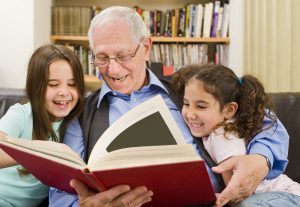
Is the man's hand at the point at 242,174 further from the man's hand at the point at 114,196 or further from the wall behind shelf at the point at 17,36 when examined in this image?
the wall behind shelf at the point at 17,36

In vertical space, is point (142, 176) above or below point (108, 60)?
below

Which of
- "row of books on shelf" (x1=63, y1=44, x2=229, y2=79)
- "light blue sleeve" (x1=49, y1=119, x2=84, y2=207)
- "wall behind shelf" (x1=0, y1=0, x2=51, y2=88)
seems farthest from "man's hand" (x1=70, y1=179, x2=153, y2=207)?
"row of books on shelf" (x1=63, y1=44, x2=229, y2=79)

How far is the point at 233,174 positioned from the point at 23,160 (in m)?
0.59

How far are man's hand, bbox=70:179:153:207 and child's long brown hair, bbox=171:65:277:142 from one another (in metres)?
0.45

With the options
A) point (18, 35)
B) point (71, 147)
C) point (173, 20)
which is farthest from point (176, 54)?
point (71, 147)

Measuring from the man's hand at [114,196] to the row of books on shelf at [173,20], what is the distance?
282cm

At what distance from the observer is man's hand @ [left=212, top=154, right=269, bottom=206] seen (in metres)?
1.07

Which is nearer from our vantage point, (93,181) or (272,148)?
(93,181)

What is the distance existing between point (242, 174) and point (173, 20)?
8.94ft

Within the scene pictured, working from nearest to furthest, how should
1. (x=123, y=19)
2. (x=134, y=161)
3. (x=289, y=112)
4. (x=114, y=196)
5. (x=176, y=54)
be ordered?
(x=134, y=161) < (x=114, y=196) < (x=123, y=19) < (x=289, y=112) < (x=176, y=54)

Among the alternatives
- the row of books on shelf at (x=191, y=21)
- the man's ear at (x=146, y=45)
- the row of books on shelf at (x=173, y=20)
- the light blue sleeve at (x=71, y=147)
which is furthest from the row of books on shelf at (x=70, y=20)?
the light blue sleeve at (x=71, y=147)

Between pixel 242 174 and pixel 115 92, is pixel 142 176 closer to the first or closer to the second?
pixel 242 174

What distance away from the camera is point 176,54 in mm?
3695

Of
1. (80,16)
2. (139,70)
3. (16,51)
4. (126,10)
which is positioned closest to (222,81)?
(139,70)
